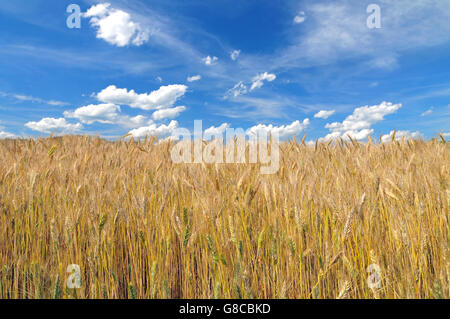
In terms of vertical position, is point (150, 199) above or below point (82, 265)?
above

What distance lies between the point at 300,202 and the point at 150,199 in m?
0.87

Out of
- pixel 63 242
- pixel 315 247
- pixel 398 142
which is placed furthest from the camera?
pixel 398 142

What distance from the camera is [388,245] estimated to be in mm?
1487

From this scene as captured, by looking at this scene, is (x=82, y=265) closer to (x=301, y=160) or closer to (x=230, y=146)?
(x=301, y=160)

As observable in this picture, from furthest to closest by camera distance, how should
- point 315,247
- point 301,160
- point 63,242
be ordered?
point 301,160
point 63,242
point 315,247

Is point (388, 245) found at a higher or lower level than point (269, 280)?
higher

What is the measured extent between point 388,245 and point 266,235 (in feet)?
2.02

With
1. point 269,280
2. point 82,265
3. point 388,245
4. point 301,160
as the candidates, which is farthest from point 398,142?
point 82,265
